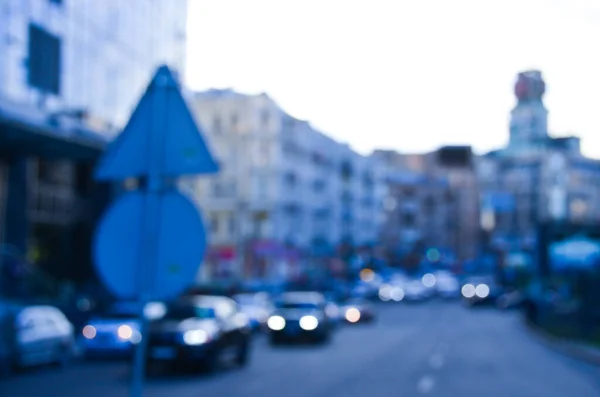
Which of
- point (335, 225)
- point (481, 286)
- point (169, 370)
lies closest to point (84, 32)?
point (169, 370)

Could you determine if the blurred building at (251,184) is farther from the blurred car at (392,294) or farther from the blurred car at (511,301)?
the blurred car at (511,301)

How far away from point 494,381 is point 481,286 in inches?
2101

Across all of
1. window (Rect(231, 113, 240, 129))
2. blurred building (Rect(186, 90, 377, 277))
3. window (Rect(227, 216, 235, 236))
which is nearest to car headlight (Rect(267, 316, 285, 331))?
blurred building (Rect(186, 90, 377, 277))

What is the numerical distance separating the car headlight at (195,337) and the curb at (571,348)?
970 centimetres

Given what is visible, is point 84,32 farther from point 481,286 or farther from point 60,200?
point 481,286

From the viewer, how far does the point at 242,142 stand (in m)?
68.2

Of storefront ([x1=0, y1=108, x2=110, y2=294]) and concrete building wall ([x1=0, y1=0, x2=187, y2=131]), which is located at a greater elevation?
concrete building wall ([x1=0, y1=0, x2=187, y2=131])

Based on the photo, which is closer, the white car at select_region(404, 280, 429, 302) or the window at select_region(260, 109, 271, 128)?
the window at select_region(260, 109, 271, 128)

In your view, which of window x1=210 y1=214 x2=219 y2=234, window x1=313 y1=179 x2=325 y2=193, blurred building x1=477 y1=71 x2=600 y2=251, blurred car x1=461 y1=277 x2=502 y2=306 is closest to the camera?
blurred car x1=461 y1=277 x2=502 y2=306

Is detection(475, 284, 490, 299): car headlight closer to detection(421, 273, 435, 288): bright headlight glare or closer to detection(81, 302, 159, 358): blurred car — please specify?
detection(421, 273, 435, 288): bright headlight glare

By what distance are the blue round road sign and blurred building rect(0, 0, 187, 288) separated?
24.6 m

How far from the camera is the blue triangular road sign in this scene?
18.9 feet

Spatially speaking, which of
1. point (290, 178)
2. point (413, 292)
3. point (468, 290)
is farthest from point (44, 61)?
point (468, 290)

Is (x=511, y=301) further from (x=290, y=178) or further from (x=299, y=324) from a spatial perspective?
(x=299, y=324)
